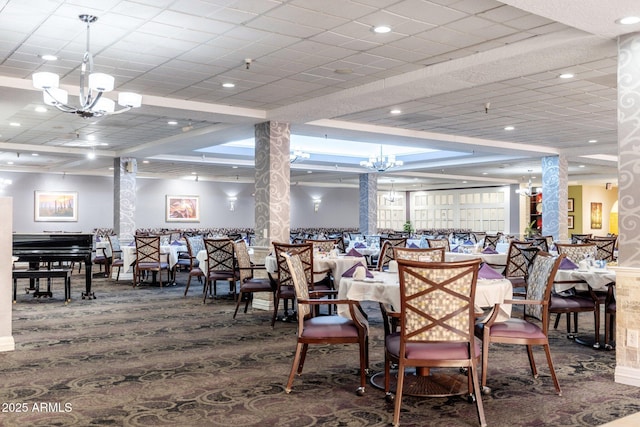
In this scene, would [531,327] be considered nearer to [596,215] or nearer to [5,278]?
[5,278]

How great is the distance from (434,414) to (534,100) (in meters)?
5.24

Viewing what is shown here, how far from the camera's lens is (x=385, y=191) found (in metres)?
25.7

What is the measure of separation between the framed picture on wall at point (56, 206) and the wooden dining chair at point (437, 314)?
1609cm

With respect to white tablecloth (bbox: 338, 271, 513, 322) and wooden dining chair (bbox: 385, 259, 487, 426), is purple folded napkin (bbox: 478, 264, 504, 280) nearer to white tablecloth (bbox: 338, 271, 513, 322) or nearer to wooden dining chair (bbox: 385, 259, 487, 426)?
white tablecloth (bbox: 338, 271, 513, 322)

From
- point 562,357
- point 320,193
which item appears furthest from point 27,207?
point 562,357

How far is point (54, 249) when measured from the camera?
28.4 feet

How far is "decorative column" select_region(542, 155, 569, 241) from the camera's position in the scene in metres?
12.8

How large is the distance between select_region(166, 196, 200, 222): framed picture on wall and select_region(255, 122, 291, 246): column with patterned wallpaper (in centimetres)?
1134

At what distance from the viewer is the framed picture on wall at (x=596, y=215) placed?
942 inches

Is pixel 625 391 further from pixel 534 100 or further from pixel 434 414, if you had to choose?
pixel 534 100

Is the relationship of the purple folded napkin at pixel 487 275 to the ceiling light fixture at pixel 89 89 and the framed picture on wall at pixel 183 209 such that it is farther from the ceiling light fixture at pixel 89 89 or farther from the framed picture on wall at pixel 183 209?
the framed picture on wall at pixel 183 209

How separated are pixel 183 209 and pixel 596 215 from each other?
16.3 m

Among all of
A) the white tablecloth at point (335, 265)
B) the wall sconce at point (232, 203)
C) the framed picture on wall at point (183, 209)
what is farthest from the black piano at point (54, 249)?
the wall sconce at point (232, 203)

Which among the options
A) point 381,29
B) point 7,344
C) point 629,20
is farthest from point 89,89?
point 629,20
